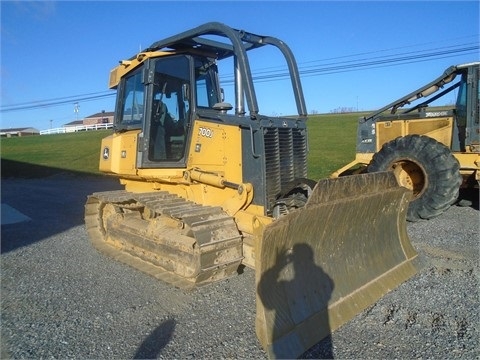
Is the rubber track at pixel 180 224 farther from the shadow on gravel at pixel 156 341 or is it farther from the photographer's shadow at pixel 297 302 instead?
the photographer's shadow at pixel 297 302

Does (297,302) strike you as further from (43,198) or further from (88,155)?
(88,155)

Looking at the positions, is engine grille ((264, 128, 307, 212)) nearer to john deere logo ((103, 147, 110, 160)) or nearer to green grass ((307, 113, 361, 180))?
john deere logo ((103, 147, 110, 160))

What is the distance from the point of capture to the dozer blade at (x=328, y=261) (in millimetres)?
3297

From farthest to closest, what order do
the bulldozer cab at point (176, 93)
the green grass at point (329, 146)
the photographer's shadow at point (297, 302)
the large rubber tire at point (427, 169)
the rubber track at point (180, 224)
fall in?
the green grass at point (329, 146), the large rubber tire at point (427, 169), the bulldozer cab at point (176, 93), the rubber track at point (180, 224), the photographer's shadow at point (297, 302)

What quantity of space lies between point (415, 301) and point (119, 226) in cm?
388

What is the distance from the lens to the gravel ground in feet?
10.8

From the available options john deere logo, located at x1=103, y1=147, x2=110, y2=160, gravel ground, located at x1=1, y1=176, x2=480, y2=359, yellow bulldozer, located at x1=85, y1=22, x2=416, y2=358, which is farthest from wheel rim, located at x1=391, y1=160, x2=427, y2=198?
john deere logo, located at x1=103, y1=147, x2=110, y2=160

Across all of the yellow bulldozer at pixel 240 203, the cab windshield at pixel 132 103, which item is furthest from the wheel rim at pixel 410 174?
the cab windshield at pixel 132 103

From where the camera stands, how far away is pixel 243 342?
3.40 metres

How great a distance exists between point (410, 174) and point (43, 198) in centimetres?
1045

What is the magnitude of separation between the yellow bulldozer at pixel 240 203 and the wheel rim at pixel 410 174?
117 inches

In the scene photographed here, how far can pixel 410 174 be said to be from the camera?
7.93 meters

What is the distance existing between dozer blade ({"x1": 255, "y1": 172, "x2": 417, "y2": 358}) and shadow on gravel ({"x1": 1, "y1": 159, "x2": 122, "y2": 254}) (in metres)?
5.07

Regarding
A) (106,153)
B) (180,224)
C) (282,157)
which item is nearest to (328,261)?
(282,157)
